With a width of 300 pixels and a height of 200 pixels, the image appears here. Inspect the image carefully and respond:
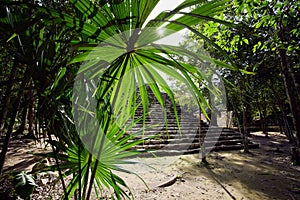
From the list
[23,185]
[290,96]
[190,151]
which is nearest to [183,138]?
[190,151]

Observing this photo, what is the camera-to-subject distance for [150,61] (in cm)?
83

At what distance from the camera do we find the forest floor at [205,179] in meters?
3.22

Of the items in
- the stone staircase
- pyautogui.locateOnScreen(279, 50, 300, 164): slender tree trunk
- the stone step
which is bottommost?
the stone step

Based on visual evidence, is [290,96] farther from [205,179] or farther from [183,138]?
[183,138]

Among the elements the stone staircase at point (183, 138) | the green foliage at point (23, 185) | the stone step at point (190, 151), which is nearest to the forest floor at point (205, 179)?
the stone step at point (190, 151)

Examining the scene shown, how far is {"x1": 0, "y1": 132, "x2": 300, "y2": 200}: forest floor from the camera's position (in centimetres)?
322

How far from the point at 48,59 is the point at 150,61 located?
0.45m

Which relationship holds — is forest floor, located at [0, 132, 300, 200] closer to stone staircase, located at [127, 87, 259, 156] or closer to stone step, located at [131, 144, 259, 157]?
stone step, located at [131, 144, 259, 157]

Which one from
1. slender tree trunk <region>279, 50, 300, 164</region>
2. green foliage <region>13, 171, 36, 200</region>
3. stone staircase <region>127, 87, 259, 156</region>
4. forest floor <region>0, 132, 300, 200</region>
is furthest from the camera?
stone staircase <region>127, 87, 259, 156</region>

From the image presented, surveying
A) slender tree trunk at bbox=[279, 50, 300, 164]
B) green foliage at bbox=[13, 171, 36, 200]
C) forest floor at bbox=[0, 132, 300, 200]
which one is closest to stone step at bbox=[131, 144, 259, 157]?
forest floor at bbox=[0, 132, 300, 200]

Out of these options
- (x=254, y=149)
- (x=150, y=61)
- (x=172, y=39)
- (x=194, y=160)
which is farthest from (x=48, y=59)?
(x=254, y=149)

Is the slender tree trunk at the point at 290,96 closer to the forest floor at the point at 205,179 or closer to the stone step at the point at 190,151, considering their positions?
the forest floor at the point at 205,179

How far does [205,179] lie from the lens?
4148mm

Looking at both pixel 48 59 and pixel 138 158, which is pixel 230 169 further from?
pixel 48 59
